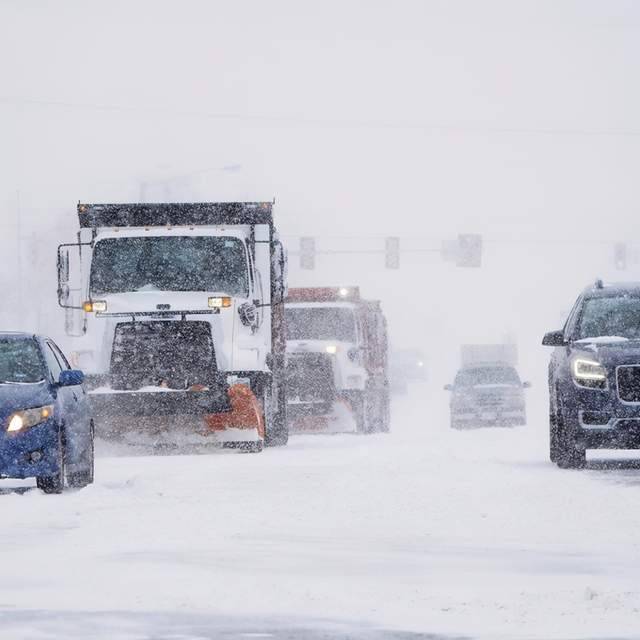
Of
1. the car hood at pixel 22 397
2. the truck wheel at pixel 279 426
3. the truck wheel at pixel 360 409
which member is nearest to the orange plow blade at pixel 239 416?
the truck wheel at pixel 279 426

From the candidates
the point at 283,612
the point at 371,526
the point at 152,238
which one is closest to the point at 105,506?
the point at 371,526

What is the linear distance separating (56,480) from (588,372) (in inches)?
231

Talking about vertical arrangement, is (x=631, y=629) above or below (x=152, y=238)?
below

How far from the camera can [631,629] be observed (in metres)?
8.47

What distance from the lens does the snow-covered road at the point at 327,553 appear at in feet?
29.0

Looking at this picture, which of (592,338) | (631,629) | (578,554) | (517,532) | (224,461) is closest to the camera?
(631,629)

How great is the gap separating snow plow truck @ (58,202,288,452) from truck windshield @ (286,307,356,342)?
806 centimetres

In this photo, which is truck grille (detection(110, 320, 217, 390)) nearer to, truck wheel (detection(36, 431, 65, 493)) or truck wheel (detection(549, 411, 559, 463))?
truck wheel (detection(549, 411, 559, 463))

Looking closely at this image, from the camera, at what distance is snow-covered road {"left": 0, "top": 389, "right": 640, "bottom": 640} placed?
8.84 metres

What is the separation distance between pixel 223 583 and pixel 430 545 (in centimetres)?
242

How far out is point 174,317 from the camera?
24.2 meters

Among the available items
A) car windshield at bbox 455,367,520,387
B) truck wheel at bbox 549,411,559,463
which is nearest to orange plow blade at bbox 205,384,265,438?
truck wheel at bbox 549,411,559,463

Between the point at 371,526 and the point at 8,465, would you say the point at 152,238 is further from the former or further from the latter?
the point at 371,526

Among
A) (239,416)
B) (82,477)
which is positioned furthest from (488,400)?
(82,477)
